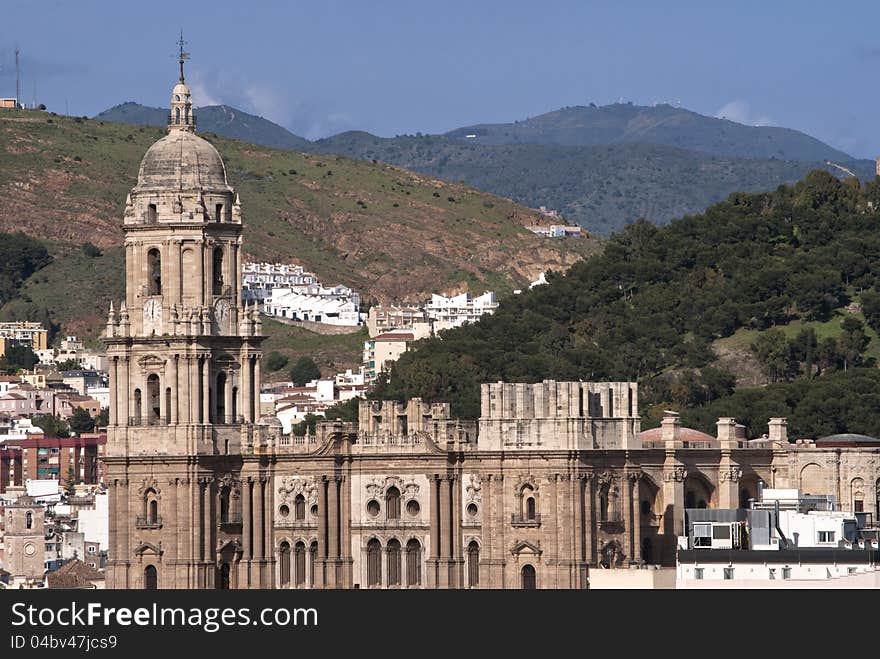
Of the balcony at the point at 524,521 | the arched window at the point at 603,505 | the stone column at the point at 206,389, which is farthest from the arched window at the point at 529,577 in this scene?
the stone column at the point at 206,389

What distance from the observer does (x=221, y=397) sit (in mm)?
148375

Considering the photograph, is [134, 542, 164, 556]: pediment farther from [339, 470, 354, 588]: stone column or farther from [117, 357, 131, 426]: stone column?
[339, 470, 354, 588]: stone column

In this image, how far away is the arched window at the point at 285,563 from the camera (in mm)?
147125

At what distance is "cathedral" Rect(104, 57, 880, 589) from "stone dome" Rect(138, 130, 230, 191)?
60 mm

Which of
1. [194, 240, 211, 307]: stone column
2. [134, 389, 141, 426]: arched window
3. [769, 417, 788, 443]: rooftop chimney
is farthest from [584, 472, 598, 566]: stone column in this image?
[134, 389, 141, 426]: arched window

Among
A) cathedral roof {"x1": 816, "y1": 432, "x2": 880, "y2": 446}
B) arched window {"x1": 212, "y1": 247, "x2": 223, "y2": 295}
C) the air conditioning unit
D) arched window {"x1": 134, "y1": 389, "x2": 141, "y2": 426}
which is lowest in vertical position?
the air conditioning unit

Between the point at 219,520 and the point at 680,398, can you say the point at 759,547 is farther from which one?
the point at 680,398

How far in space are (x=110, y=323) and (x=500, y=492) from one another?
713 inches

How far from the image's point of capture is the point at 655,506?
14662cm

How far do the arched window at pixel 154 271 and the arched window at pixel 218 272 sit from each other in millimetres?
2308

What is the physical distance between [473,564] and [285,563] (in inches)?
329

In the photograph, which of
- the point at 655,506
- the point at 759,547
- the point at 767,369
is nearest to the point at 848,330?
the point at 767,369

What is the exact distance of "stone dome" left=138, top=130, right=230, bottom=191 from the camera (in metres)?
148
